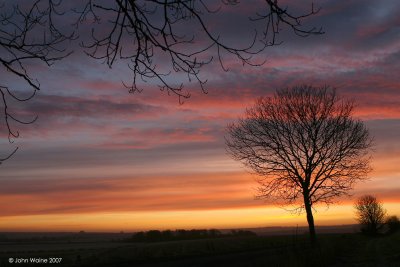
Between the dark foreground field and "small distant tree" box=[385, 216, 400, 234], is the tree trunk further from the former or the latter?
"small distant tree" box=[385, 216, 400, 234]

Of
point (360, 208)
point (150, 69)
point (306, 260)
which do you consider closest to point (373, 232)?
point (360, 208)

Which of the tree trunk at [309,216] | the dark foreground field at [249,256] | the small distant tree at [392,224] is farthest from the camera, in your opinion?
the small distant tree at [392,224]

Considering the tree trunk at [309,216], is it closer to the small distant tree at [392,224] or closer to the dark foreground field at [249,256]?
the dark foreground field at [249,256]

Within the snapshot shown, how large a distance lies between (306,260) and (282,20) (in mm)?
14408

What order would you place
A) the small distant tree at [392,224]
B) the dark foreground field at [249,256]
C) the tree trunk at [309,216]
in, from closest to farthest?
the dark foreground field at [249,256] → the tree trunk at [309,216] → the small distant tree at [392,224]

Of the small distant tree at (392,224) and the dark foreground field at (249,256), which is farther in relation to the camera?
the small distant tree at (392,224)

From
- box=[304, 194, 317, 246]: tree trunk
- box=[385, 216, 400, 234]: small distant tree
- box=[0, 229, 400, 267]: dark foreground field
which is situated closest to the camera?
box=[0, 229, 400, 267]: dark foreground field

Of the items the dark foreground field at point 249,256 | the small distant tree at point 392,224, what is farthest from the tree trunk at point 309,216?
the small distant tree at point 392,224

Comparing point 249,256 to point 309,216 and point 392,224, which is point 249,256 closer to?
point 309,216

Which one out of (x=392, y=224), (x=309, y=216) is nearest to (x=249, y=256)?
(x=309, y=216)

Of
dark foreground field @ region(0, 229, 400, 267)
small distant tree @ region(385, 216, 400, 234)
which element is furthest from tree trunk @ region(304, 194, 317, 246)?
small distant tree @ region(385, 216, 400, 234)

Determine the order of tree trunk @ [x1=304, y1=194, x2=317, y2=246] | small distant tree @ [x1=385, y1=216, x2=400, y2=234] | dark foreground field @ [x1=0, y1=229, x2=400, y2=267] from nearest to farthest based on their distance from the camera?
1. dark foreground field @ [x1=0, y1=229, x2=400, y2=267]
2. tree trunk @ [x1=304, y1=194, x2=317, y2=246]
3. small distant tree @ [x1=385, y1=216, x2=400, y2=234]

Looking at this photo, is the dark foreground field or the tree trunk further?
the tree trunk

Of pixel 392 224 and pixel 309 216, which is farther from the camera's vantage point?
pixel 392 224
